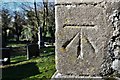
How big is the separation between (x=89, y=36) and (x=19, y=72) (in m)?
8.45

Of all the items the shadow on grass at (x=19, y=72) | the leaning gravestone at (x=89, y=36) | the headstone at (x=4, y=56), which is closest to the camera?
the leaning gravestone at (x=89, y=36)

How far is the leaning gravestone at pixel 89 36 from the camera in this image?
1.33 meters

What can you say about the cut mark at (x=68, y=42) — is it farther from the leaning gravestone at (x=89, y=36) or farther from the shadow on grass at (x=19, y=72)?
the shadow on grass at (x=19, y=72)

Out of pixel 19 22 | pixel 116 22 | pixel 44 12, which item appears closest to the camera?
pixel 116 22

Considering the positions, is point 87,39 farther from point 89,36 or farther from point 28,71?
point 28,71

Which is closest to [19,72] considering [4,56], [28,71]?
[28,71]

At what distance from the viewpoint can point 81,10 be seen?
4.41 feet

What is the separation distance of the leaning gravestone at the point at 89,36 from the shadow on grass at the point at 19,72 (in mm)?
7141

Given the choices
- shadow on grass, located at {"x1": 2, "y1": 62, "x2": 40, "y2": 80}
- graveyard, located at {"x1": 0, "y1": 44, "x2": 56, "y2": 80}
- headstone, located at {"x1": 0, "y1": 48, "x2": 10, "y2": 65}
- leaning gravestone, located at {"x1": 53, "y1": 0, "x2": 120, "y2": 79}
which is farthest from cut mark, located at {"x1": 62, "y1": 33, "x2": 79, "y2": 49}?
headstone, located at {"x1": 0, "y1": 48, "x2": 10, "y2": 65}

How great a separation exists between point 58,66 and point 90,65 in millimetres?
167

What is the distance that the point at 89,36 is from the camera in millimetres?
1353

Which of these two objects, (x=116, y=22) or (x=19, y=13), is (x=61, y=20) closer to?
(x=116, y=22)

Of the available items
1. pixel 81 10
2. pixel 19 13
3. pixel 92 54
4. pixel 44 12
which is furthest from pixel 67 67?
pixel 19 13

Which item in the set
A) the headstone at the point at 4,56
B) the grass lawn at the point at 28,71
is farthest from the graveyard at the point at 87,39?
the headstone at the point at 4,56
